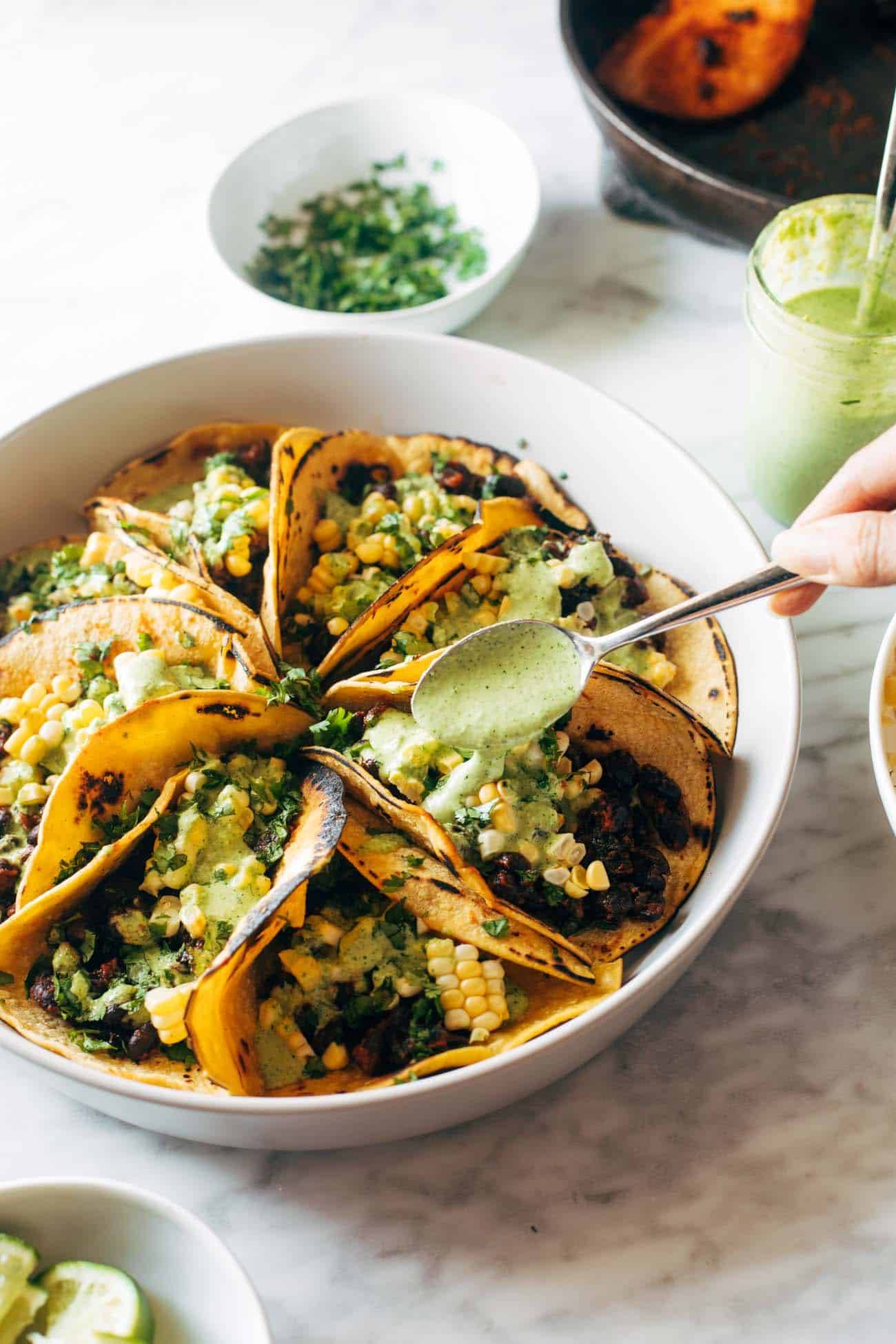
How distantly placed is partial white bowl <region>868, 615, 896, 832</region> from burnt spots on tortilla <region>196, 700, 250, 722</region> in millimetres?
1283

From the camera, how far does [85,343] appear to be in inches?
154

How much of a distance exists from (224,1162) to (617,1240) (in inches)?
31.0

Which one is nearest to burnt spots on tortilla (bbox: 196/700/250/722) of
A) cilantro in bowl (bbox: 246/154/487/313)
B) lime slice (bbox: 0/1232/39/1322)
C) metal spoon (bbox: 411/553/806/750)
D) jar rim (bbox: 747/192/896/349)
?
metal spoon (bbox: 411/553/806/750)

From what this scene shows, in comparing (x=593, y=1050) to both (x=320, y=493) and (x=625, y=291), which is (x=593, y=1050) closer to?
(x=320, y=493)

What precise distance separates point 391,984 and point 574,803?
20.5 inches

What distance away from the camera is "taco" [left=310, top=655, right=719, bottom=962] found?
2.31 meters

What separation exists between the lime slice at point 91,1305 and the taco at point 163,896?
32cm

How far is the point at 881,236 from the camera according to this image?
2674 millimetres

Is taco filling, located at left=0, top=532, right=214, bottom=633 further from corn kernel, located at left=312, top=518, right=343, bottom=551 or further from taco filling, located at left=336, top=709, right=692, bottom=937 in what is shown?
taco filling, located at left=336, top=709, right=692, bottom=937

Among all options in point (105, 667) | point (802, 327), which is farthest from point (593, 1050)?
point (802, 327)

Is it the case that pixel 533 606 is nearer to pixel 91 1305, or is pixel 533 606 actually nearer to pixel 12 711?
pixel 12 711

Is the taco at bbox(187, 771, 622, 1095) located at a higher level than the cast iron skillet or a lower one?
lower

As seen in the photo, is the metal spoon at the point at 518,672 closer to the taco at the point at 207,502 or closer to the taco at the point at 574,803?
the taco at the point at 574,803

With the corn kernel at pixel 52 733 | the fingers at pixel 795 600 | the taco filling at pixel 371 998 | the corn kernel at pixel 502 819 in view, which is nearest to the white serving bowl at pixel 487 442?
the fingers at pixel 795 600
